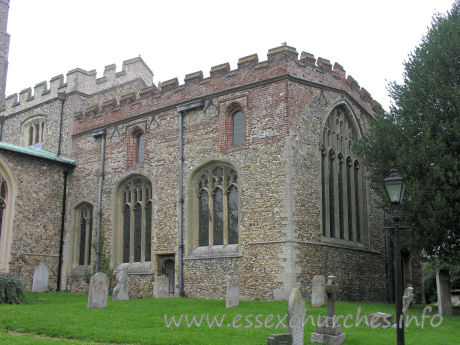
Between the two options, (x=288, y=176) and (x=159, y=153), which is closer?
(x=288, y=176)

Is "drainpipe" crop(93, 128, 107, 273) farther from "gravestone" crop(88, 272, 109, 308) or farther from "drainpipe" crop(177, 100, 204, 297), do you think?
"gravestone" crop(88, 272, 109, 308)

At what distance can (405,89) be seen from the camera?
17609 mm

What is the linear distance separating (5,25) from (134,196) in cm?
2037

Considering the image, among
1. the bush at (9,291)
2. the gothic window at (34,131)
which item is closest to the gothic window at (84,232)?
the gothic window at (34,131)

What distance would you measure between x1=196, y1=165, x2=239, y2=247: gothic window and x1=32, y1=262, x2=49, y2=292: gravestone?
8404mm

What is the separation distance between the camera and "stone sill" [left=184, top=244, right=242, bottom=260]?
18506 millimetres

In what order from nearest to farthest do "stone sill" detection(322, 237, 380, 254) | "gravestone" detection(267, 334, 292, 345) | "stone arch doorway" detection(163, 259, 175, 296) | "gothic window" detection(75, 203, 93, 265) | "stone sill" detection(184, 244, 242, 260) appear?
"gravestone" detection(267, 334, 292, 345)
"stone sill" detection(184, 244, 242, 260)
"stone sill" detection(322, 237, 380, 254)
"stone arch doorway" detection(163, 259, 175, 296)
"gothic window" detection(75, 203, 93, 265)

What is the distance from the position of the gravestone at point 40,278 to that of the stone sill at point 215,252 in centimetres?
805

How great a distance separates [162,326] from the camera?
11984 millimetres

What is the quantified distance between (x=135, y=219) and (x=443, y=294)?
1301 cm

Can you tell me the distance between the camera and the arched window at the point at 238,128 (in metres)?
19.8

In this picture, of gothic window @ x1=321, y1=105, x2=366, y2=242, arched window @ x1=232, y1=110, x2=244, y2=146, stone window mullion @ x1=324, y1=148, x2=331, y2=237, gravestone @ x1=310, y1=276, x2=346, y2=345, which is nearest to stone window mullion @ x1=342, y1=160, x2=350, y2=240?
gothic window @ x1=321, y1=105, x2=366, y2=242

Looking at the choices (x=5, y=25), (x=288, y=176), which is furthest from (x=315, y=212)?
(x=5, y=25)

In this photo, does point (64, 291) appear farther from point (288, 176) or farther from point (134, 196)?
point (288, 176)
